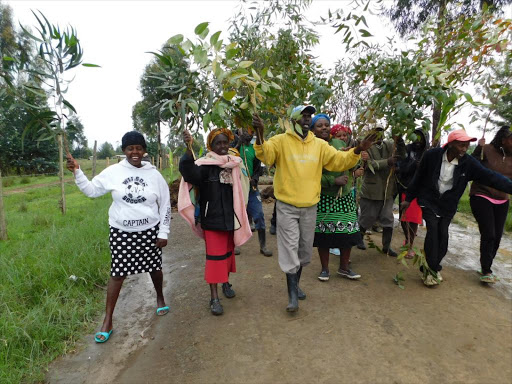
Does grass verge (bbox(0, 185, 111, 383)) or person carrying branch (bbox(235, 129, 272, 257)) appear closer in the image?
grass verge (bbox(0, 185, 111, 383))

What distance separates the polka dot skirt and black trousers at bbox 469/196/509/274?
3460 mm

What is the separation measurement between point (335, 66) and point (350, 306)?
2965 millimetres

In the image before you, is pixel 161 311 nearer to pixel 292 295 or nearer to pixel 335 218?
pixel 292 295

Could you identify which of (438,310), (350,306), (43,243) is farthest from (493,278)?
(43,243)

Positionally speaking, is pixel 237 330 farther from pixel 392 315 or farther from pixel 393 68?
pixel 393 68

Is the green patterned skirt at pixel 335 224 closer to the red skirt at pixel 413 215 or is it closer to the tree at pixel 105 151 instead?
the red skirt at pixel 413 215

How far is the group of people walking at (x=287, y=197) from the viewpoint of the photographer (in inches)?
114

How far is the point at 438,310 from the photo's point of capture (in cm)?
308

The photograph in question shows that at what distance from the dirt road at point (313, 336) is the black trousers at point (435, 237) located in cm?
31

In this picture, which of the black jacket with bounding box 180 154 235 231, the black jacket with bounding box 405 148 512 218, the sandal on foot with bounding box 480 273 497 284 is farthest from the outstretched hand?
the sandal on foot with bounding box 480 273 497 284

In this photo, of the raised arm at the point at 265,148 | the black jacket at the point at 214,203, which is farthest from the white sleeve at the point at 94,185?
the raised arm at the point at 265,148

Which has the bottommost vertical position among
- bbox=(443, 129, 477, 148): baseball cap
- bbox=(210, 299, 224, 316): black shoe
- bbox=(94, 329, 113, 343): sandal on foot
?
bbox=(94, 329, 113, 343): sandal on foot

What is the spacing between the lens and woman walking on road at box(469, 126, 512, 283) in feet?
12.0

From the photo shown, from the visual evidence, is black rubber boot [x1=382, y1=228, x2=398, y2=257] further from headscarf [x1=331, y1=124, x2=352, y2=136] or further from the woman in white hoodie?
the woman in white hoodie
